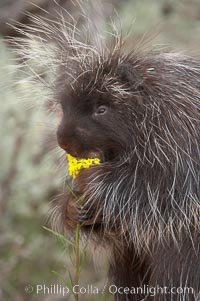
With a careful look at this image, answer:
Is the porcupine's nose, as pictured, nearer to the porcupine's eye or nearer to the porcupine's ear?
the porcupine's eye

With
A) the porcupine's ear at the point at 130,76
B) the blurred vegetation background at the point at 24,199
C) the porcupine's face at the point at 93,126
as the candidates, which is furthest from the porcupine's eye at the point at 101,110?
the blurred vegetation background at the point at 24,199

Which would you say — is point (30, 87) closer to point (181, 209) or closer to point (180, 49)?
point (180, 49)

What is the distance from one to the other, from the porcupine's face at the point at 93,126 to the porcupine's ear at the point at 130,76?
0.08 m

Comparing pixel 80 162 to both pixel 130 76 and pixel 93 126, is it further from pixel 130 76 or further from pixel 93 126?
pixel 130 76

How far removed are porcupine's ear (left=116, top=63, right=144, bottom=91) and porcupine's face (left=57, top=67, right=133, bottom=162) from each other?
0.27 ft

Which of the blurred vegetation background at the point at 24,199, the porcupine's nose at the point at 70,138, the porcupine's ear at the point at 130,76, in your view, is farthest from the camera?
the blurred vegetation background at the point at 24,199

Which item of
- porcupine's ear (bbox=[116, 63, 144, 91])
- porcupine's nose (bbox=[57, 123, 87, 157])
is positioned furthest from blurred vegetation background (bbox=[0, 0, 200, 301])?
porcupine's nose (bbox=[57, 123, 87, 157])

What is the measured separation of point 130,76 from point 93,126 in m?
0.23

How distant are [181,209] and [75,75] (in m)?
0.61

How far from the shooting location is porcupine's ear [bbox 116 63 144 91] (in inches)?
118

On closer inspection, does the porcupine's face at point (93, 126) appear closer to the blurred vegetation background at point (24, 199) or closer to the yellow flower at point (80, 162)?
the yellow flower at point (80, 162)

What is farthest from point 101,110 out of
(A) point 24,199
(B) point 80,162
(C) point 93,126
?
(A) point 24,199

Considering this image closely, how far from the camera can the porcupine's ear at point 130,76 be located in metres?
2.99

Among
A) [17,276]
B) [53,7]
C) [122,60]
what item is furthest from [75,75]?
[17,276]
